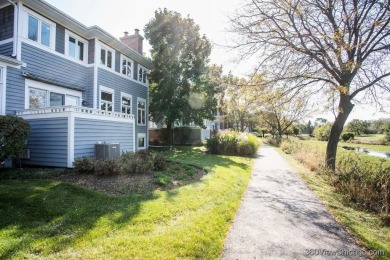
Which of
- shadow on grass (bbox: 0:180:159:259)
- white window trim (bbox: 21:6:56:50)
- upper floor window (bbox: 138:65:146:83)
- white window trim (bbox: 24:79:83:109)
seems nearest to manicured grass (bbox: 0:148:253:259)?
shadow on grass (bbox: 0:180:159:259)

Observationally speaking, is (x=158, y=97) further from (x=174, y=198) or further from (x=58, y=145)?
(x=174, y=198)

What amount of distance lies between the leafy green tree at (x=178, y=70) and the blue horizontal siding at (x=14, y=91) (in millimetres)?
10887

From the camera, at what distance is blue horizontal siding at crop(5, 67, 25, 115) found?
9.14 metres

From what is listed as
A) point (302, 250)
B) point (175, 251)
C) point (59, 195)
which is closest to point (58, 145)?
point (59, 195)

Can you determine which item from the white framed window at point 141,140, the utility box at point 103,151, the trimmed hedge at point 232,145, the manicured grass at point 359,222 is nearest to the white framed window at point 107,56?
the white framed window at point 141,140

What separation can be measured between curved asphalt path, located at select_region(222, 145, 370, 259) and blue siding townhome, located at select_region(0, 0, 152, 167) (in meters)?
6.90

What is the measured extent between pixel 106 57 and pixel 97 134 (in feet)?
21.9

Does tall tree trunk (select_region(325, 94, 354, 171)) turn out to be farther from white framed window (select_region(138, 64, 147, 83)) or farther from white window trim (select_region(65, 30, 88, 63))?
white framed window (select_region(138, 64, 147, 83))

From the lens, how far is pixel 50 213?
15.0 feet

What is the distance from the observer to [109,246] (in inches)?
135

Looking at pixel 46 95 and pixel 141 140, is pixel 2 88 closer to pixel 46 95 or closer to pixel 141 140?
pixel 46 95

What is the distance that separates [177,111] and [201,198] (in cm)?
1461

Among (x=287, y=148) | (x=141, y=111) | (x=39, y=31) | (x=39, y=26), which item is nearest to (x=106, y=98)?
(x=141, y=111)

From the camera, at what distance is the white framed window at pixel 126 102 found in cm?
1608
